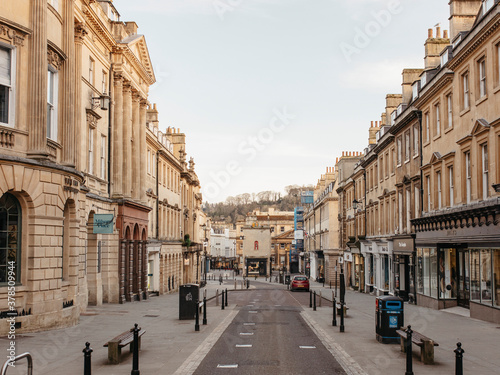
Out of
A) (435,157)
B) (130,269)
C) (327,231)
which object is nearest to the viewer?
(435,157)

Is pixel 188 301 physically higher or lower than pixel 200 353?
higher

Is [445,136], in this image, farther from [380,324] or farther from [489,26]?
[380,324]

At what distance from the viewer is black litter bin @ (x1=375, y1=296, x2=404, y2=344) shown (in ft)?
51.9

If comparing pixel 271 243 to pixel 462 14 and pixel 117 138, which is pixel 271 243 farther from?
pixel 462 14

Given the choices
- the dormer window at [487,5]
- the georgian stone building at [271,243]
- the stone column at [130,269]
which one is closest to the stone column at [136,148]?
the stone column at [130,269]

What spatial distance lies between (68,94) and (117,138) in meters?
12.3

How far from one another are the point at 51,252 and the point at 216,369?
8.46 metres

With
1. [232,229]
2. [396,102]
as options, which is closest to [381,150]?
[396,102]

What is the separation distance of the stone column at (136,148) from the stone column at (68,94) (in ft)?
50.2

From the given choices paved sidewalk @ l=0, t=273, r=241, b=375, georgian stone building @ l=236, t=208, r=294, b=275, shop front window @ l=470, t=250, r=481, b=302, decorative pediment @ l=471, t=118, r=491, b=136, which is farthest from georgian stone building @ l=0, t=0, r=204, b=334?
georgian stone building @ l=236, t=208, r=294, b=275

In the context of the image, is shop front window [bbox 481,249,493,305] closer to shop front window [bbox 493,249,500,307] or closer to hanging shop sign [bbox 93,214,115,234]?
shop front window [bbox 493,249,500,307]

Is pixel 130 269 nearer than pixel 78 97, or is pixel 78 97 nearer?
pixel 78 97

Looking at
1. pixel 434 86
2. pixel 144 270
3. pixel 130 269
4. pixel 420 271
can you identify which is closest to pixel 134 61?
pixel 130 269

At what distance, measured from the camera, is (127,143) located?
33844mm
